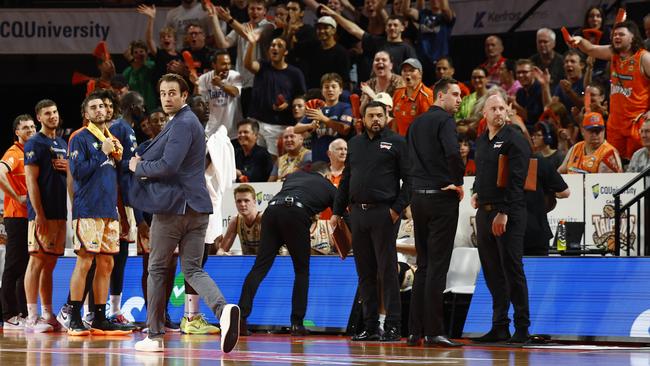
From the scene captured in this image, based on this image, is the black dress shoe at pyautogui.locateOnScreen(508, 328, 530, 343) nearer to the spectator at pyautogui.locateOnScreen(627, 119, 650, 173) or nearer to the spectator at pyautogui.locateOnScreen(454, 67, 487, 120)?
the spectator at pyautogui.locateOnScreen(627, 119, 650, 173)

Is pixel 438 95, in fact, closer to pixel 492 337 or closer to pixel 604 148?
pixel 492 337

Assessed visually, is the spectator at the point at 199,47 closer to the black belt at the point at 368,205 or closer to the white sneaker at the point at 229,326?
the black belt at the point at 368,205

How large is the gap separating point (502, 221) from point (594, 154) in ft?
11.4

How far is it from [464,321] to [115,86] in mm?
6710

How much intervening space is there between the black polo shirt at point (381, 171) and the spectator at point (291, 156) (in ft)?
13.9

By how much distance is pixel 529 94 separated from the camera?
1484 cm

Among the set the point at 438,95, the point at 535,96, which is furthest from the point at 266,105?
the point at 438,95

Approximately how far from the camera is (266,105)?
1592cm

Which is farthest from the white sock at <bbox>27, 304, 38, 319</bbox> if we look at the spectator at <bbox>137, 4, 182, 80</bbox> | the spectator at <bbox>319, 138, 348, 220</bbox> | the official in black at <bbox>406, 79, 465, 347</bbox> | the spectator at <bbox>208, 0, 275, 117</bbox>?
the spectator at <bbox>137, 4, 182, 80</bbox>

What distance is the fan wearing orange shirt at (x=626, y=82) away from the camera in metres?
12.8

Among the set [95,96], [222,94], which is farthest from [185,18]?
[95,96]

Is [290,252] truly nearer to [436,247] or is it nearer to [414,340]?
[414,340]

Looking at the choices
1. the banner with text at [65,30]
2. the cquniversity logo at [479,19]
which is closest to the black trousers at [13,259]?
the banner with text at [65,30]

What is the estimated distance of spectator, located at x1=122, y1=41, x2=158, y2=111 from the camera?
17531 mm
